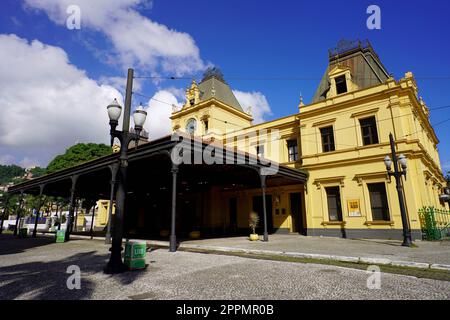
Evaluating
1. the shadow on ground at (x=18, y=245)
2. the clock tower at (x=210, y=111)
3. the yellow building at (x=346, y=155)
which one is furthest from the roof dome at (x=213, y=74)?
the shadow on ground at (x=18, y=245)

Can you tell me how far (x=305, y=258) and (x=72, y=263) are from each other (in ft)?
22.9

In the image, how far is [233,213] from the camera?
74.9 ft

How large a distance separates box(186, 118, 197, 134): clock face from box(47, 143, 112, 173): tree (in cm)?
1192

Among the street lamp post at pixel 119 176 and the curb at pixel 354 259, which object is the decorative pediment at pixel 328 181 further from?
the street lamp post at pixel 119 176

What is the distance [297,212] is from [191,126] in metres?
14.1

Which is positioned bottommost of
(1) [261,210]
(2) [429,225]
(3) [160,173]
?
(2) [429,225]

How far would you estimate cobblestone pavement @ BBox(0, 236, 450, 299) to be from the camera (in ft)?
13.4

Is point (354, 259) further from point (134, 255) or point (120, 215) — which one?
point (120, 215)

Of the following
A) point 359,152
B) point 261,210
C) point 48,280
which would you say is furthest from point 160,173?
point 359,152

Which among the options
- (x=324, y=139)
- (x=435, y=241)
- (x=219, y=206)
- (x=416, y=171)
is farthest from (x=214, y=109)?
(x=435, y=241)

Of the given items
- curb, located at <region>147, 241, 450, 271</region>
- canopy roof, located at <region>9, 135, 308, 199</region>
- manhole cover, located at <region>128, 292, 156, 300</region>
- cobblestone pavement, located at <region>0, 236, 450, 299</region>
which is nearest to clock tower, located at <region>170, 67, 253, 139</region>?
canopy roof, located at <region>9, 135, 308, 199</region>
